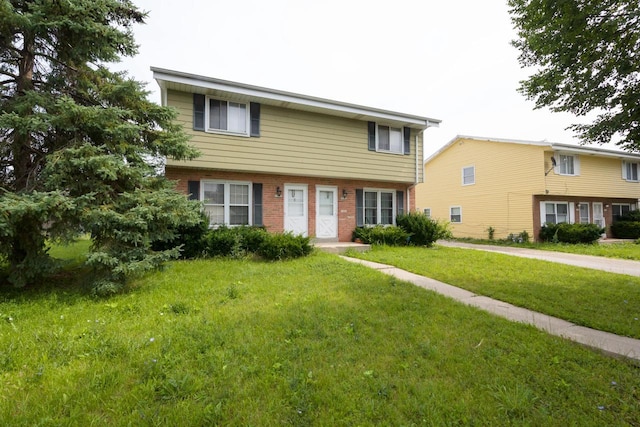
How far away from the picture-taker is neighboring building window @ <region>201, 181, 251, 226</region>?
33.4 ft

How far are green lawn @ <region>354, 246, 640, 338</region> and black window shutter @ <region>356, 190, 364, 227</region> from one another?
8.87 ft

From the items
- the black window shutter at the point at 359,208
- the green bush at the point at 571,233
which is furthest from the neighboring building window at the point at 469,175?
the black window shutter at the point at 359,208

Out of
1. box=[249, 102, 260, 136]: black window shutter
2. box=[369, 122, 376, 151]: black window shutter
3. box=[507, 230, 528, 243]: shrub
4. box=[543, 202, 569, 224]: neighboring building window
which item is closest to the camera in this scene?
box=[249, 102, 260, 136]: black window shutter

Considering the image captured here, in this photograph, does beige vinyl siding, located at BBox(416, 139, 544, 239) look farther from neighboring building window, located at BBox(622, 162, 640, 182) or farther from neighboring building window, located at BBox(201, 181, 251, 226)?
neighboring building window, located at BBox(201, 181, 251, 226)

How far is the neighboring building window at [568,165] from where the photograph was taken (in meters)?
16.9

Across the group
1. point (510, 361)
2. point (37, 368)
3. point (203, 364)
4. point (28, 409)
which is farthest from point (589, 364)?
point (37, 368)

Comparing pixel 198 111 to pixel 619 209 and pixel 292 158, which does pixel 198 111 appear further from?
pixel 619 209

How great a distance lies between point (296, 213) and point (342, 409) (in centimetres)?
930

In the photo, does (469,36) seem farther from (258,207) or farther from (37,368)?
(37,368)

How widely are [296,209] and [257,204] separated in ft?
5.12

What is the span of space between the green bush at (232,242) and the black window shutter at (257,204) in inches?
71.0

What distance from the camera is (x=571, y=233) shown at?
1549 centimetres

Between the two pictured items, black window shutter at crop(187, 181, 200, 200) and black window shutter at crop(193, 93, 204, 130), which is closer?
black window shutter at crop(193, 93, 204, 130)

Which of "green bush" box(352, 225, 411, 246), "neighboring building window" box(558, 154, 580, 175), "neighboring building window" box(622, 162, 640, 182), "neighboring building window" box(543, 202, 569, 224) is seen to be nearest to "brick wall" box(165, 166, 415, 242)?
"green bush" box(352, 225, 411, 246)
